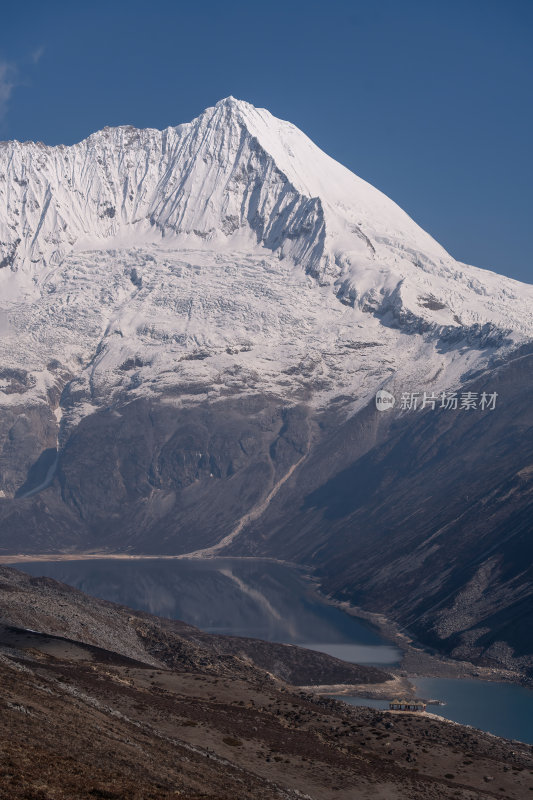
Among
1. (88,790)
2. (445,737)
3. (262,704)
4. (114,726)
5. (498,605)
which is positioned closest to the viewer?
(88,790)

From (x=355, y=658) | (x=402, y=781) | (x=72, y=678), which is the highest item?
(x=402, y=781)

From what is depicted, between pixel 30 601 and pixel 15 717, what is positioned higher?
pixel 15 717

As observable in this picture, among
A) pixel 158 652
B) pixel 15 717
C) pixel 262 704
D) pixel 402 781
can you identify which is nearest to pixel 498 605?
pixel 158 652

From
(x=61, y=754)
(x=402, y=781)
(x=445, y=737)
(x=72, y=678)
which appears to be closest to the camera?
(x=61, y=754)

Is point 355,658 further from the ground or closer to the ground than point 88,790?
closer to the ground

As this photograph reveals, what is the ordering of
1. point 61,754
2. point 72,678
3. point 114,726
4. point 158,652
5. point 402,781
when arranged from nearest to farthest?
point 61,754 → point 114,726 → point 402,781 → point 72,678 → point 158,652

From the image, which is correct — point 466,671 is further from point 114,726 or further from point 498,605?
point 114,726

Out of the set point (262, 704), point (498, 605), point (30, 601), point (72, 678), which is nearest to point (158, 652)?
point (30, 601)

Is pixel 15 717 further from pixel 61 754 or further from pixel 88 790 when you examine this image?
pixel 88 790

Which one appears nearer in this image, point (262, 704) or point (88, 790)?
point (88, 790)
